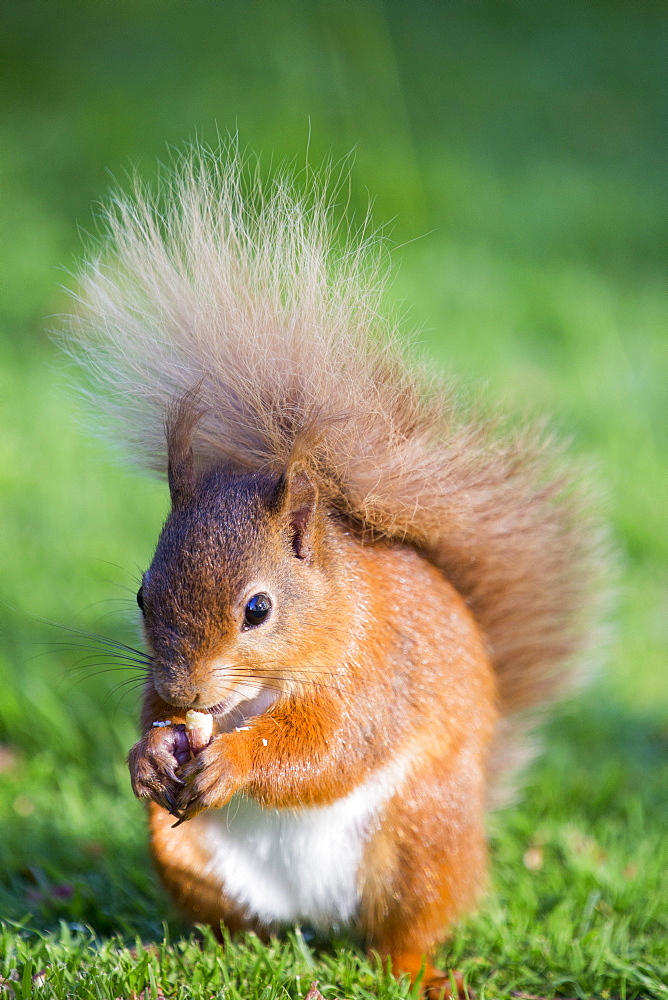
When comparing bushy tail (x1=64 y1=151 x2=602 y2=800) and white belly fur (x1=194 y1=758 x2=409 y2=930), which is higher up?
bushy tail (x1=64 y1=151 x2=602 y2=800)

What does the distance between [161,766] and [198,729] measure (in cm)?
7

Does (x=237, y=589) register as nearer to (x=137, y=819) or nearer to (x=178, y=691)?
(x=178, y=691)

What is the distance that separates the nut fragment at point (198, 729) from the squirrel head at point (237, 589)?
0.06ft

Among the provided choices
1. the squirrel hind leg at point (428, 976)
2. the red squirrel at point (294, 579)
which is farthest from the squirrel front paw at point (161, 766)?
the squirrel hind leg at point (428, 976)

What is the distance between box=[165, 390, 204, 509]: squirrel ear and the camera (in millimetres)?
1507

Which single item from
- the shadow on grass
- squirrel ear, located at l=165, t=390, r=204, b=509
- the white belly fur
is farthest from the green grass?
squirrel ear, located at l=165, t=390, r=204, b=509

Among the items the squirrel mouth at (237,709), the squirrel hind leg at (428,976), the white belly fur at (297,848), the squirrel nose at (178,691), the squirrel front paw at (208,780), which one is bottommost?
the squirrel hind leg at (428,976)

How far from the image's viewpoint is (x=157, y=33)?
5.63 meters

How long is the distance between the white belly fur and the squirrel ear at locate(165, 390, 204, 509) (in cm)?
47

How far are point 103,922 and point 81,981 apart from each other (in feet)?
1.17

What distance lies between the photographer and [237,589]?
1.40m

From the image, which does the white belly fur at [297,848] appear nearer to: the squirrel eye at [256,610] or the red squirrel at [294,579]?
the red squirrel at [294,579]

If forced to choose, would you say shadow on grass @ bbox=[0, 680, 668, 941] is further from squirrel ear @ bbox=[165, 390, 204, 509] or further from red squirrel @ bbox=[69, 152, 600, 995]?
squirrel ear @ bbox=[165, 390, 204, 509]

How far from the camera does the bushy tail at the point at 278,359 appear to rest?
60.3 inches
